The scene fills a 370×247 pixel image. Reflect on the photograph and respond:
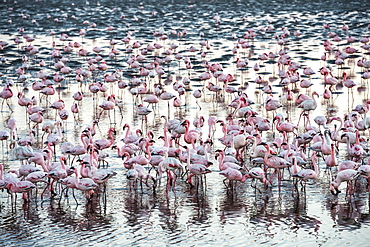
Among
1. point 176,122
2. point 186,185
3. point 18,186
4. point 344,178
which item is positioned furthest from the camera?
point 176,122

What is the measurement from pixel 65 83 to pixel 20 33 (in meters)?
11.5

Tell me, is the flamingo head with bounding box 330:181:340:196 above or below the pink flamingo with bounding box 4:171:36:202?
below

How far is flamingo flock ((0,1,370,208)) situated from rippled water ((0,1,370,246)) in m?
0.12

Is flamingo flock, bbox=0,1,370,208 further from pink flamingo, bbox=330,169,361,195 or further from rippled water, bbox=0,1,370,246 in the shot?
rippled water, bbox=0,1,370,246

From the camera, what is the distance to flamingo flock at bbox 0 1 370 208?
1135 cm

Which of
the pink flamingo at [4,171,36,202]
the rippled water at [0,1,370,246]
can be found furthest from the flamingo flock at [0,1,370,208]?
the rippled water at [0,1,370,246]

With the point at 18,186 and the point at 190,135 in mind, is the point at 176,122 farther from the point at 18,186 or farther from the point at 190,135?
the point at 18,186

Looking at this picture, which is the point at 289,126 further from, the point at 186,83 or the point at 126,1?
the point at 126,1

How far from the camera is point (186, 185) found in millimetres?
11758

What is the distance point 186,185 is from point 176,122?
3.02m

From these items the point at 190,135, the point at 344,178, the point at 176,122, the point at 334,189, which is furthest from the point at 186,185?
the point at 176,122

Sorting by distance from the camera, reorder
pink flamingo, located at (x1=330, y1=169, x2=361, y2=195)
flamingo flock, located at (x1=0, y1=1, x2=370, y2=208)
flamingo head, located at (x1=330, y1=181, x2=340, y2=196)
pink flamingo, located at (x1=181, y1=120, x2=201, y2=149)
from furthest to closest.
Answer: pink flamingo, located at (x1=181, y1=120, x2=201, y2=149), flamingo flock, located at (x1=0, y1=1, x2=370, y2=208), flamingo head, located at (x1=330, y1=181, x2=340, y2=196), pink flamingo, located at (x1=330, y1=169, x2=361, y2=195)

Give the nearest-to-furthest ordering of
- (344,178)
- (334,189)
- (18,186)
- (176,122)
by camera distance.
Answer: (18,186), (344,178), (334,189), (176,122)

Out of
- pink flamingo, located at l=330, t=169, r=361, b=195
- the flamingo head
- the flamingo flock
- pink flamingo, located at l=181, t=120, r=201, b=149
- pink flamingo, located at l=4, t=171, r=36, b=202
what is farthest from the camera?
pink flamingo, located at l=181, t=120, r=201, b=149
